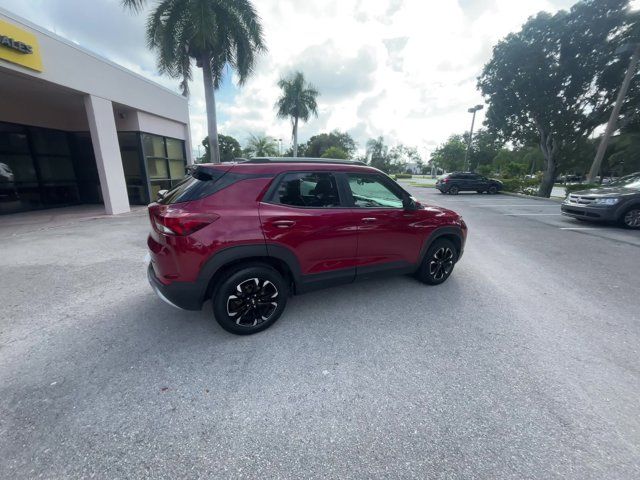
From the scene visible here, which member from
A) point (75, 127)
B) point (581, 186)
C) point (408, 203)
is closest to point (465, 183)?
point (581, 186)

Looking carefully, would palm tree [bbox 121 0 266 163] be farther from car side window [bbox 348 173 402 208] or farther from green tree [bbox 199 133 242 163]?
green tree [bbox 199 133 242 163]

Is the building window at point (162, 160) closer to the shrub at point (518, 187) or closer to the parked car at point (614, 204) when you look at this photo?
the parked car at point (614, 204)

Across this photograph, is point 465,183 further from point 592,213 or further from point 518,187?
point 592,213

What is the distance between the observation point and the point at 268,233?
106 inches

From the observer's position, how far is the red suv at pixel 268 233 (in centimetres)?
251

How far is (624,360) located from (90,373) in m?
4.77

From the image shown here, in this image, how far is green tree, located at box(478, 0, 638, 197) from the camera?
48.1 ft

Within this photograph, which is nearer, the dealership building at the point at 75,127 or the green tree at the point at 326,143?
the dealership building at the point at 75,127

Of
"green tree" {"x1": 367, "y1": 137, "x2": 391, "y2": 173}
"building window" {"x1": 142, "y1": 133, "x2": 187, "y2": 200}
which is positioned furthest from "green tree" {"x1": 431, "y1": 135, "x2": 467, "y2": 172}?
"building window" {"x1": 142, "y1": 133, "x2": 187, "y2": 200}

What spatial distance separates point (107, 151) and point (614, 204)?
15.7 metres

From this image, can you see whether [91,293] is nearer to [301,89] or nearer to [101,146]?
[101,146]

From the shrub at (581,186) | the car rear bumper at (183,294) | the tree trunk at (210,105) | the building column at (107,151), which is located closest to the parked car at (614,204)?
the shrub at (581,186)

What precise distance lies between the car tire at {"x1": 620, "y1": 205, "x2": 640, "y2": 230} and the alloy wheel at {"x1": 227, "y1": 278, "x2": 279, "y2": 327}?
10.4 metres

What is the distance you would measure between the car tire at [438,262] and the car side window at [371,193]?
961 millimetres
